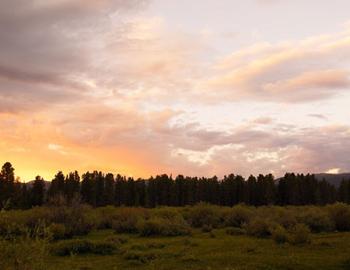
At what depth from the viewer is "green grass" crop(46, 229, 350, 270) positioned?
908 inches

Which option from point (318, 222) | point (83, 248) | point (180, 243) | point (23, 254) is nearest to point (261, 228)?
point (318, 222)

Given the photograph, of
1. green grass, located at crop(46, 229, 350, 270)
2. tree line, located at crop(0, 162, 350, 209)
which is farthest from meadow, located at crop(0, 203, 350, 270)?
tree line, located at crop(0, 162, 350, 209)

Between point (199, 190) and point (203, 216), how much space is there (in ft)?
266

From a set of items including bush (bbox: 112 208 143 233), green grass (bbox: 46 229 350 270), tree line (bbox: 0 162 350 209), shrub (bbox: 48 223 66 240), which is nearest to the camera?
green grass (bbox: 46 229 350 270)

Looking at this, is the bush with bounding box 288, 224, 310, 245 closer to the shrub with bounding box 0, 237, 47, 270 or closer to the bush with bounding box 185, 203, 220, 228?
the bush with bounding box 185, 203, 220, 228

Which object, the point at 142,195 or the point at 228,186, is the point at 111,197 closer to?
the point at 142,195

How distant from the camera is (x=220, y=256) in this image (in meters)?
25.5

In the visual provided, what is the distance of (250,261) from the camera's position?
2391 cm

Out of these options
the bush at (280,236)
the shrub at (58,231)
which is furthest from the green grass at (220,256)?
the shrub at (58,231)

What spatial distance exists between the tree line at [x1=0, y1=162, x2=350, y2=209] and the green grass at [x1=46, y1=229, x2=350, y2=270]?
8468 centimetres

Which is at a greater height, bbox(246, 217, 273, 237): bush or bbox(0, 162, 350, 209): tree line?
bbox(0, 162, 350, 209): tree line

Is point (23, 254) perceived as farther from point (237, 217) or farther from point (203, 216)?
point (203, 216)

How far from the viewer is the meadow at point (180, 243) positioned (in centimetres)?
2244

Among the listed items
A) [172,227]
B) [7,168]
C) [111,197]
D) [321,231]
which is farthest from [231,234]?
[111,197]
